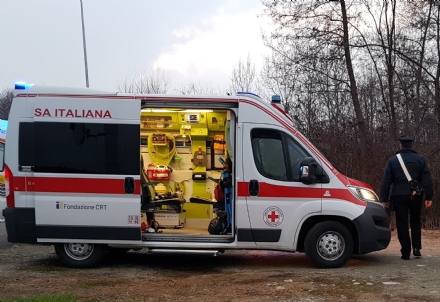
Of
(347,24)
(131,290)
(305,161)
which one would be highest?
(347,24)

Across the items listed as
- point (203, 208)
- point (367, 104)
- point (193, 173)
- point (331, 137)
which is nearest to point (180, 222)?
point (203, 208)

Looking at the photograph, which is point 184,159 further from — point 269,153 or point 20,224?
point 20,224

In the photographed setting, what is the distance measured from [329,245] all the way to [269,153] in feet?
5.22

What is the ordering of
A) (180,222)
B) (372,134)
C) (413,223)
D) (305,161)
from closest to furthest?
(305,161), (413,223), (180,222), (372,134)

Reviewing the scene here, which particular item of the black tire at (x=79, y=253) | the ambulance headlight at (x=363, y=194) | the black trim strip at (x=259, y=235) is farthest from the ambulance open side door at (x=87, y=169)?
the ambulance headlight at (x=363, y=194)

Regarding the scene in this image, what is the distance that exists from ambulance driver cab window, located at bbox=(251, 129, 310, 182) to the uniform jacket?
59.3 inches

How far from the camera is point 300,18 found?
61.2 feet

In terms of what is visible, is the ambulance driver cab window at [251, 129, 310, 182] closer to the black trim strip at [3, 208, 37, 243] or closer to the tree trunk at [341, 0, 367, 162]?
the black trim strip at [3, 208, 37, 243]

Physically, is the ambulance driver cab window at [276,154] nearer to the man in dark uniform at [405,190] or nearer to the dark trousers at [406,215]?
the man in dark uniform at [405,190]

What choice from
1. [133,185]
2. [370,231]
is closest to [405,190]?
[370,231]

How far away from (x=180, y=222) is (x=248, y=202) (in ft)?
6.86

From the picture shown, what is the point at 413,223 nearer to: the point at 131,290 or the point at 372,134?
the point at 131,290

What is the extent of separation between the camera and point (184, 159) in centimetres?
1123

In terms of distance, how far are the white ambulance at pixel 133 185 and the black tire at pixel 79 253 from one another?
0.01m
